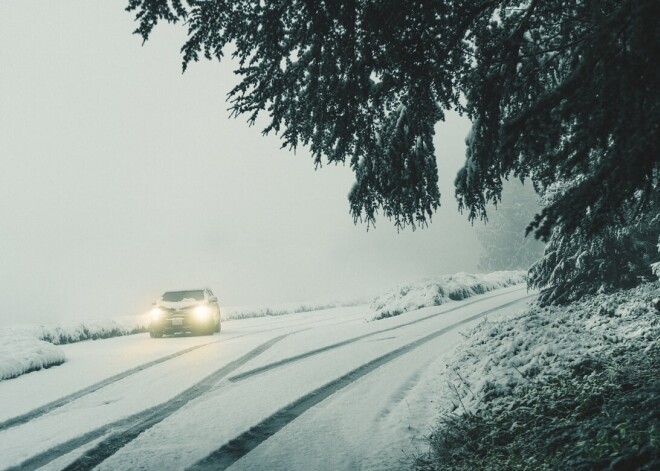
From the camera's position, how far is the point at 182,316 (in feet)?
49.5

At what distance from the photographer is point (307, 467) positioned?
12.9ft

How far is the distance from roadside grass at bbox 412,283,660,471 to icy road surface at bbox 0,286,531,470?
48 centimetres

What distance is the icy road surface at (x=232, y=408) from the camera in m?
4.26

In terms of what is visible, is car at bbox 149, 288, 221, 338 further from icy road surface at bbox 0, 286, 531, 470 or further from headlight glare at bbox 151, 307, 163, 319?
icy road surface at bbox 0, 286, 531, 470

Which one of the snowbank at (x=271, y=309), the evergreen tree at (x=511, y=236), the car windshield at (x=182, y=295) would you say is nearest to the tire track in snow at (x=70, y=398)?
the car windshield at (x=182, y=295)

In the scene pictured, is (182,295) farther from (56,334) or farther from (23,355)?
(23,355)

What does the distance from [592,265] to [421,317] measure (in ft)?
19.7

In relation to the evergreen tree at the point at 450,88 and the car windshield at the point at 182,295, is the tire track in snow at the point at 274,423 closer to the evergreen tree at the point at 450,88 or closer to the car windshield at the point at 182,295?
the evergreen tree at the point at 450,88

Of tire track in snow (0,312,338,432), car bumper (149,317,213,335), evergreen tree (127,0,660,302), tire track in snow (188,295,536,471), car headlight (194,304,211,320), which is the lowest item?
tire track in snow (188,295,536,471)

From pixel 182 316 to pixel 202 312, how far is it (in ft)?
2.09

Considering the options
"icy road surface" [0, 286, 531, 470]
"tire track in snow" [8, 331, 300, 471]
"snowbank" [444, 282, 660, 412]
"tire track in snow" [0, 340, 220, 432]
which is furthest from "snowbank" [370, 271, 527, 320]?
"tire track in snow" [8, 331, 300, 471]

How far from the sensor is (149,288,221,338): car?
15.0m

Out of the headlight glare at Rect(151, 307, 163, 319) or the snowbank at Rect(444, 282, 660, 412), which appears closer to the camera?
the snowbank at Rect(444, 282, 660, 412)

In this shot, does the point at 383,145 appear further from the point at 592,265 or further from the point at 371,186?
the point at 592,265
